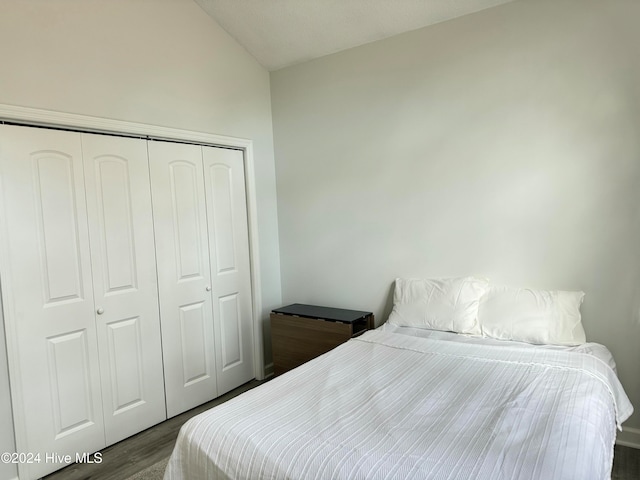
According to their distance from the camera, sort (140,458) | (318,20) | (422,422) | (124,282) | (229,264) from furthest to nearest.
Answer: (229,264) → (318,20) → (124,282) → (140,458) → (422,422)

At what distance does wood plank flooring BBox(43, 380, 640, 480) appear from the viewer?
2.23 meters

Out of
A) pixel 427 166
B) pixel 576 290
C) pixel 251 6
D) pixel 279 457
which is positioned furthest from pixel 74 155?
pixel 576 290

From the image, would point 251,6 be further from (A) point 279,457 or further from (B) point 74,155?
(A) point 279,457

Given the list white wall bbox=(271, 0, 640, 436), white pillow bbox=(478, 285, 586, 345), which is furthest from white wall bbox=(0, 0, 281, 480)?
white pillow bbox=(478, 285, 586, 345)

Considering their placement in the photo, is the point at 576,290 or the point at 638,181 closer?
the point at 638,181

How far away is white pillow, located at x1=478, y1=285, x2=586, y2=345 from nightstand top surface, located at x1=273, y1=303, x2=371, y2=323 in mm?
897

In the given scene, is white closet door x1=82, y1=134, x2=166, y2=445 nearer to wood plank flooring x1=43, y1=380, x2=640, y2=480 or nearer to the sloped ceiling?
wood plank flooring x1=43, y1=380, x2=640, y2=480

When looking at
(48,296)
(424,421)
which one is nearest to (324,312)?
(424,421)

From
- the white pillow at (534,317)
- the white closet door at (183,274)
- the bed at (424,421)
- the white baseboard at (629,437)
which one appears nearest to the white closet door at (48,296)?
the white closet door at (183,274)

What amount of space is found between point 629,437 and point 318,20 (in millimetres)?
3261

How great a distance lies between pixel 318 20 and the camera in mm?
2998

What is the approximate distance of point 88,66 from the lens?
247 cm

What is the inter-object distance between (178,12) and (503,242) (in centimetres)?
269

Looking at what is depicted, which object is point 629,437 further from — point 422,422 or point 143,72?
point 143,72
